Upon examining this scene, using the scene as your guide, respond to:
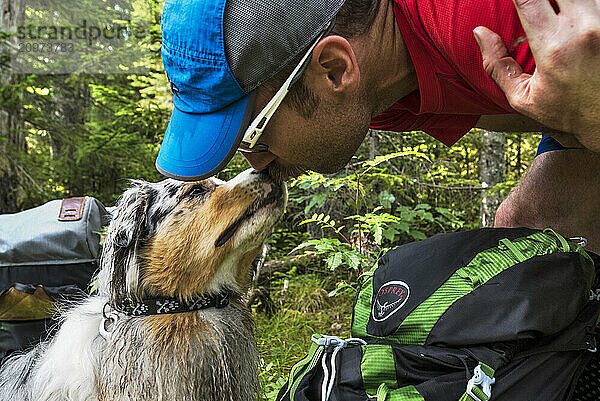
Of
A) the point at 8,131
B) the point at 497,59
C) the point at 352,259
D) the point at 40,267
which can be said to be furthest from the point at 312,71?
the point at 8,131

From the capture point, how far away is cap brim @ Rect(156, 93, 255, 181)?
166cm

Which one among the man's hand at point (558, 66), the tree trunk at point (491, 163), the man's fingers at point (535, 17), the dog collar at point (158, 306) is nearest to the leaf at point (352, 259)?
the dog collar at point (158, 306)

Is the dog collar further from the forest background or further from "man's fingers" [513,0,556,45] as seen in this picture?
"man's fingers" [513,0,556,45]

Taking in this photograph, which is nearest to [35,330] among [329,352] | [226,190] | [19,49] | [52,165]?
[226,190]

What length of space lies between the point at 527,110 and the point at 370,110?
64 cm

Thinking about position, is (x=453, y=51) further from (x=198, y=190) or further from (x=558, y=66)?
(x=198, y=190)

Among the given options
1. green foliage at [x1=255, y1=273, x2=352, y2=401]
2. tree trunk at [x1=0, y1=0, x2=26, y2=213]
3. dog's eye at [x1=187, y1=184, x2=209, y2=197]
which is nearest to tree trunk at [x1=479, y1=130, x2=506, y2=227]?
green foliage at [x1=255, y1=273, x2=352, y2=401]

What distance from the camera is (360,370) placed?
1.65 m

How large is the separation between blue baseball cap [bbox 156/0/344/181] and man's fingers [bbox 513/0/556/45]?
0.56m

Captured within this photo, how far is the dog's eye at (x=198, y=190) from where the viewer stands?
257 centimetres

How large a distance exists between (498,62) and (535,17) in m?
0.17

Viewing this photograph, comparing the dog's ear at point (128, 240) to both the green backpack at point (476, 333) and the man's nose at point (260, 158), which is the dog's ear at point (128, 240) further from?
the green backpack at point (476, 333)

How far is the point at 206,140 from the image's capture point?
1681mm

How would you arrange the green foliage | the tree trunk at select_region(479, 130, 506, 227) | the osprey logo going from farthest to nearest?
1. the tree trunk at select_region(479, 130, 506, 227)
2. the green foliage
3. the osprey logo
